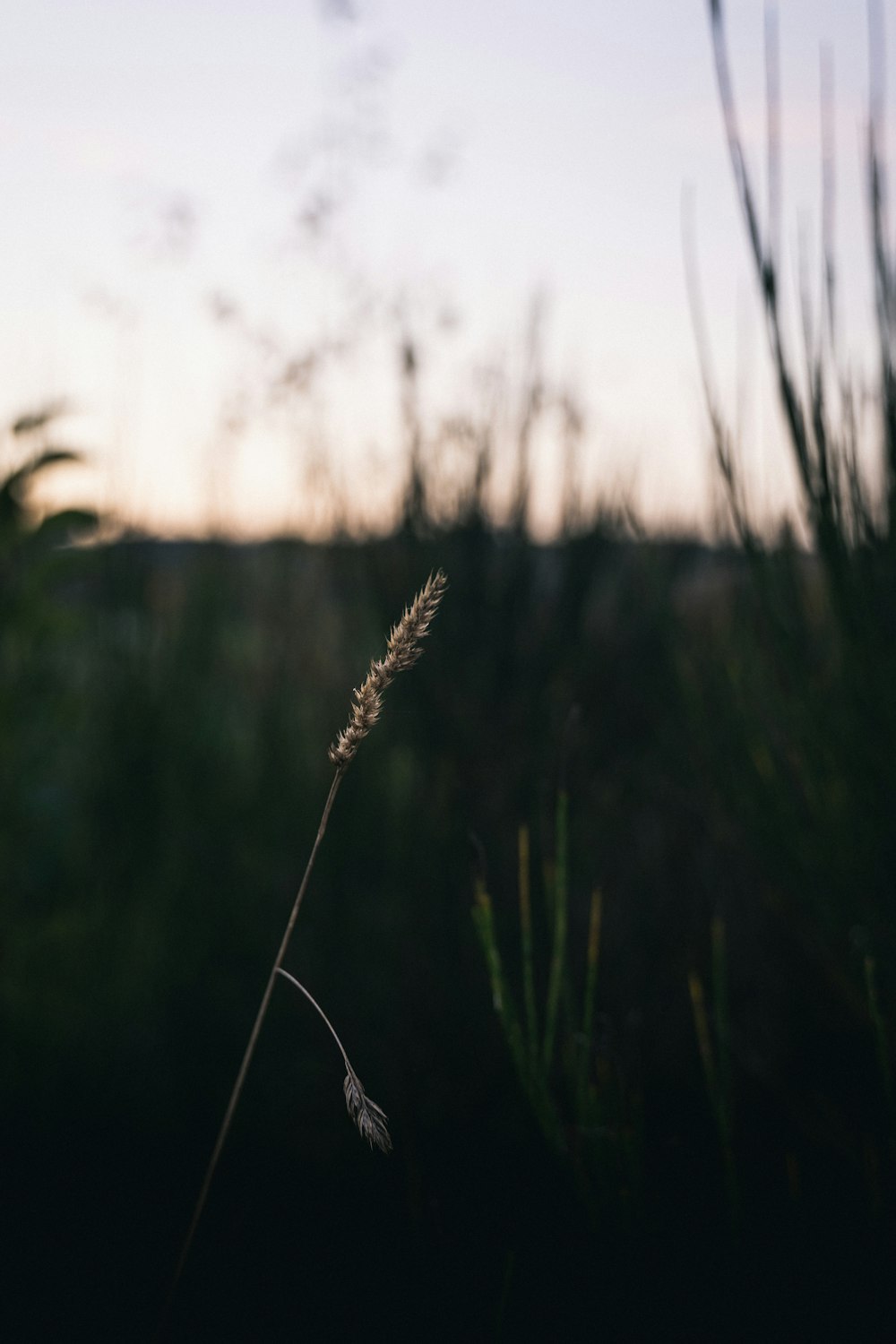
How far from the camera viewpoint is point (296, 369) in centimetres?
211

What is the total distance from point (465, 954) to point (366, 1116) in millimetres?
1378

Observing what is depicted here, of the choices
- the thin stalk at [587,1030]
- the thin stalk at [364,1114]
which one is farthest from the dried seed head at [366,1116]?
the thin stalk at [587,1030]

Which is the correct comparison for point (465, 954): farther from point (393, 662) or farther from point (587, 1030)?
point (393, 662)

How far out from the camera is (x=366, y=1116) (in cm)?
57

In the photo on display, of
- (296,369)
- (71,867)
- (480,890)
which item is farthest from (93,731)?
(480,890)

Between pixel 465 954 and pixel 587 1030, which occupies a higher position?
pixel 587 1030

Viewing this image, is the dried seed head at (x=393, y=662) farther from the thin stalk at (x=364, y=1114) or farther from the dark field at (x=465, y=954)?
the dark field at (x=465, y=954)

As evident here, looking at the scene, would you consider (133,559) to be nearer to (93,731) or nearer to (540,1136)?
(93,731)

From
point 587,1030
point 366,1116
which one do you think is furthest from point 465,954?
point 366,1116

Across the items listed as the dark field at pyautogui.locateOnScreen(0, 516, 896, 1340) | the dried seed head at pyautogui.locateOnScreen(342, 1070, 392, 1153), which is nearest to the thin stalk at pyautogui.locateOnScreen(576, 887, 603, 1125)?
the dark field at pyautogui.locateOnScreen(0, 516, 896, 1340)

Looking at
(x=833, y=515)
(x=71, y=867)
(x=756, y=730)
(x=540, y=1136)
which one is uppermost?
(x=833, y=515)

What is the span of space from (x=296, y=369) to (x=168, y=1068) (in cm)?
153

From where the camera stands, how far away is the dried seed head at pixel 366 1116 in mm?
556

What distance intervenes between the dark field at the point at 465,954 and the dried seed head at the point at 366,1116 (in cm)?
29
